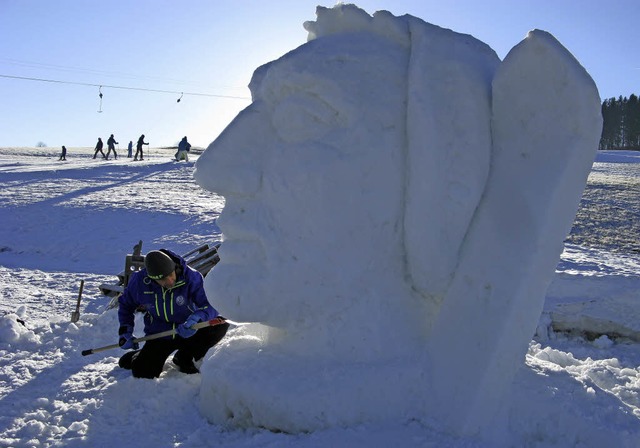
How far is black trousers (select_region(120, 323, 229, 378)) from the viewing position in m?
3.69

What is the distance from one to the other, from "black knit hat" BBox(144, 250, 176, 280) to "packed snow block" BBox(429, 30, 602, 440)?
2192 mm

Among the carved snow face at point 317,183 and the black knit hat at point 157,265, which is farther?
the black knit hat at point 157,265

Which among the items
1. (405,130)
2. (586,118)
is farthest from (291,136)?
(586,118)

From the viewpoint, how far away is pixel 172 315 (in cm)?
419

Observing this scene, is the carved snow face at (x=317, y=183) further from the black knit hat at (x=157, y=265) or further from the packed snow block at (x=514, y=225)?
the black knit hat at (x=157, y=265)

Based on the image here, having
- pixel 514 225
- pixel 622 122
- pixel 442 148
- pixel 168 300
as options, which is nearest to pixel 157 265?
pixel 168 300

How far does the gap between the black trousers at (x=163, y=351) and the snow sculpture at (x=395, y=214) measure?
1114 mm

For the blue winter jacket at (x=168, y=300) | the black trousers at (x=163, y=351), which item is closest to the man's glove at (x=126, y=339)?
the blue winter jacket at (x=168, y=300)

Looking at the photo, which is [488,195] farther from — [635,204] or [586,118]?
[635,204]

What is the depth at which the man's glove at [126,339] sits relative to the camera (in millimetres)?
4175

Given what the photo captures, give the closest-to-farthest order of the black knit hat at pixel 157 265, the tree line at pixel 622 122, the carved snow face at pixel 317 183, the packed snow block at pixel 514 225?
the packed snow block at pixel 514 225 < the carved snow face at pixel 317 183 < the black knit hat at pixel 157 265 < the tree line at pixel 622 122

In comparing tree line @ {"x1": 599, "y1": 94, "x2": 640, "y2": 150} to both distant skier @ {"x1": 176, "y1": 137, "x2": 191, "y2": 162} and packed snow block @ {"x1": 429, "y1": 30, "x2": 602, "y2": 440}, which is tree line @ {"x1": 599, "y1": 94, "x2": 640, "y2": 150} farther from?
packed snow block @ {"x1": 429, "y1": 30, "x2": 602, "y2": 440}

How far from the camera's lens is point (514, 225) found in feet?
8.20

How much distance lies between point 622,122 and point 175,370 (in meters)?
52.4
